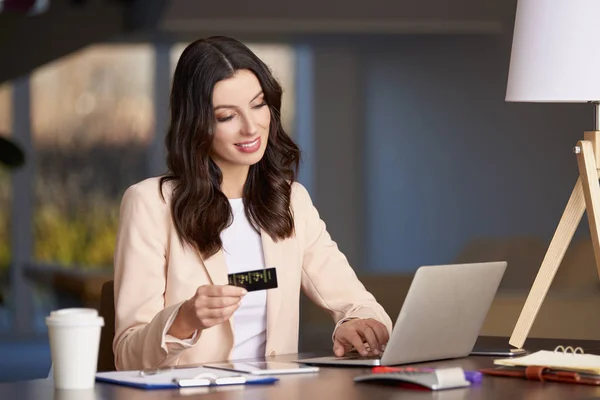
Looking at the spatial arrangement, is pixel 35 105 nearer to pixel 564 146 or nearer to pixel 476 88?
pixel 476 88

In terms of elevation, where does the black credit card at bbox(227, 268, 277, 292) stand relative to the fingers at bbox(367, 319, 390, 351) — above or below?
above

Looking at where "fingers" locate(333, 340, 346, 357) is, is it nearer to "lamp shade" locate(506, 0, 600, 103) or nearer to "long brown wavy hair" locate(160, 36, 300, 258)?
"long brown wavy hair" locate(160, 36, 300, 258)

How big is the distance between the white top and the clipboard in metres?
0.58

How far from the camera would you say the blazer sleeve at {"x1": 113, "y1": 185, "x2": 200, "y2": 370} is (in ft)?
6.71

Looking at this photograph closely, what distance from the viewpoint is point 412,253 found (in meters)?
7.49

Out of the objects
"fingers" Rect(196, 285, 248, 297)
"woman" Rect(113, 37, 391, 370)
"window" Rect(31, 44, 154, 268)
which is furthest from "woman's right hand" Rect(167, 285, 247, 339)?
"window" Rect(31, 44, 154, 268)

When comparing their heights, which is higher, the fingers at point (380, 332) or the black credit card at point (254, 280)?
the black credit card at point (254, 280)

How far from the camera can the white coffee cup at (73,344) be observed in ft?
5.14

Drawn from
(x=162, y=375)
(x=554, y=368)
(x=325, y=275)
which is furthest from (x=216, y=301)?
(x=325, y=275)

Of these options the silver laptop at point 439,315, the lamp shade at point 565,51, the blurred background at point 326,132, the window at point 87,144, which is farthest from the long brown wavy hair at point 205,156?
the window at point 87,144

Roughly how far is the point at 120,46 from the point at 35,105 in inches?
31.3

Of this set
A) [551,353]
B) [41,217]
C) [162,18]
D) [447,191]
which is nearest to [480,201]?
[447,191]

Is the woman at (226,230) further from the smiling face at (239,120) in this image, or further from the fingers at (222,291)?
the fingers at (222,291)

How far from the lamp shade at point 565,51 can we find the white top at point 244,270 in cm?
68
